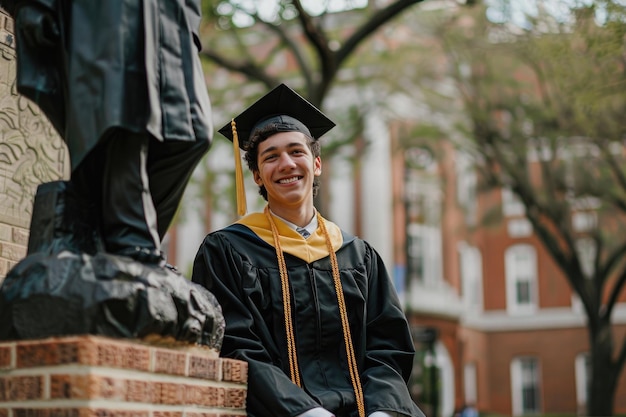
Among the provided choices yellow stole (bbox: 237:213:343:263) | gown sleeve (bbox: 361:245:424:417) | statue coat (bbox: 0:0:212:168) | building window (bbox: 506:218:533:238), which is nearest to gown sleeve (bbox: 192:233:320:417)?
yellow stole (bbox: 237:213:343:263)

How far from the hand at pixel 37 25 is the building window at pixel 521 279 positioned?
32.2 metres

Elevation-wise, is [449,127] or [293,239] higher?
[449,127]

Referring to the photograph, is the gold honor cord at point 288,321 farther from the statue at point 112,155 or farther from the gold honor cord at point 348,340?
the statue at point 112,155

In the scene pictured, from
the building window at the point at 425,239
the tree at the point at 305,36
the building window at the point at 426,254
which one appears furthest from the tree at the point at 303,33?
the building window at the point at 426,254

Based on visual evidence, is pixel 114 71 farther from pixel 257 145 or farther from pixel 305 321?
pixel 305 321

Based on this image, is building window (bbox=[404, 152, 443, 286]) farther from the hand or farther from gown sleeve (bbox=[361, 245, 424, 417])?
the hand

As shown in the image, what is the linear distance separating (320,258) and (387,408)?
72 cm

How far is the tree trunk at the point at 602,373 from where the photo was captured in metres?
16.1

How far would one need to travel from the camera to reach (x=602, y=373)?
16297mm

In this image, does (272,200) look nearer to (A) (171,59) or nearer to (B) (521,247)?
(A) (171,59)

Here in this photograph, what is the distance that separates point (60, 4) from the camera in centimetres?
320

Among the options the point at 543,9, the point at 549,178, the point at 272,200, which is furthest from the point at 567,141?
the point at 272,200

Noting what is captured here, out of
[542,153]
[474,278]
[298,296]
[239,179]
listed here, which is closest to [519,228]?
[474,278]

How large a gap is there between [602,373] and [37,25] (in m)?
15.1
